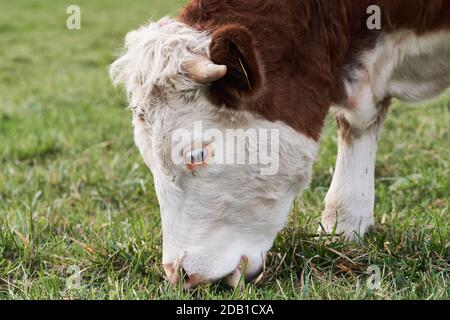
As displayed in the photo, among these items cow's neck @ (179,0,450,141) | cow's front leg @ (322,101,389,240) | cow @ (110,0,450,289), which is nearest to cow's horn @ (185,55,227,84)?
cow @ (110,0,450,289)

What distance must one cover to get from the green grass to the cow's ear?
89cm

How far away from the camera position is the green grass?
12.2 feet

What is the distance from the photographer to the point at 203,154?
3.58 m

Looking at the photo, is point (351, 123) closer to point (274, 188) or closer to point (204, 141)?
point (274, 188)

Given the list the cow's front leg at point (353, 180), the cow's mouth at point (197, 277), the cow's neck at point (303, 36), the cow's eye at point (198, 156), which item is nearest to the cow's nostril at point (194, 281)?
the cow's mouth at point (197, 277)

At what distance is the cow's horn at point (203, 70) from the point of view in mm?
3311

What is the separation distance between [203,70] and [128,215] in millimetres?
2212

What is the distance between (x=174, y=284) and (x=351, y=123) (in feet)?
4.81

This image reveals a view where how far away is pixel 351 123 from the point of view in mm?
4449

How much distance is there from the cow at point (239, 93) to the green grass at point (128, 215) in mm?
246

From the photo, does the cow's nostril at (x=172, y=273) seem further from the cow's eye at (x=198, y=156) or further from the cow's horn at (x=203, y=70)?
the cow's horn at (x=203, y=70)

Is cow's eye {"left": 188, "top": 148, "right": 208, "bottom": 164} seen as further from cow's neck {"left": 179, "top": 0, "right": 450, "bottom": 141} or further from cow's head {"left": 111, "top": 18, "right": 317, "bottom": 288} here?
cow's neck {"left": 179, "top": 0, "right": 450, "bottom": 141}
